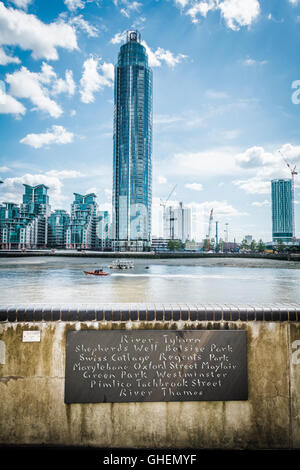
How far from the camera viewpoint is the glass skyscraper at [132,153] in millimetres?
177375

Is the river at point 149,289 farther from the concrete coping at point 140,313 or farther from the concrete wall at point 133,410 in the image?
the concrete wall at point 133,410

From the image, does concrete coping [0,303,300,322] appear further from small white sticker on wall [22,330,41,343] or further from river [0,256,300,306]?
river [0,256,300,306]

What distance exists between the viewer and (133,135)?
177875mm

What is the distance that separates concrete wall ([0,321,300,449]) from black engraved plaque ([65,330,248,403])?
Result: 4.7 inches

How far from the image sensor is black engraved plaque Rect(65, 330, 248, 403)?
14.0ft

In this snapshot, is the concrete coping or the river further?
the river

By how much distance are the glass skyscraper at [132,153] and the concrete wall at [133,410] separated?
174m

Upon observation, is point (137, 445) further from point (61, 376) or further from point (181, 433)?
point (61, 376)

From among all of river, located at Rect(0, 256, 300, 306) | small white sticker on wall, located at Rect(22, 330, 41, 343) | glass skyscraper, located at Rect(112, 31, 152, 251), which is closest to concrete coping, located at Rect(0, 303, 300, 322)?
small white sticker on wall, located at Rect(22, 330, 41, 343)

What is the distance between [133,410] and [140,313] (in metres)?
1.54

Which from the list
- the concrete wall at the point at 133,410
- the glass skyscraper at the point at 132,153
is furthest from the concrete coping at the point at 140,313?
the glass skyscraper at the point at 132,153
